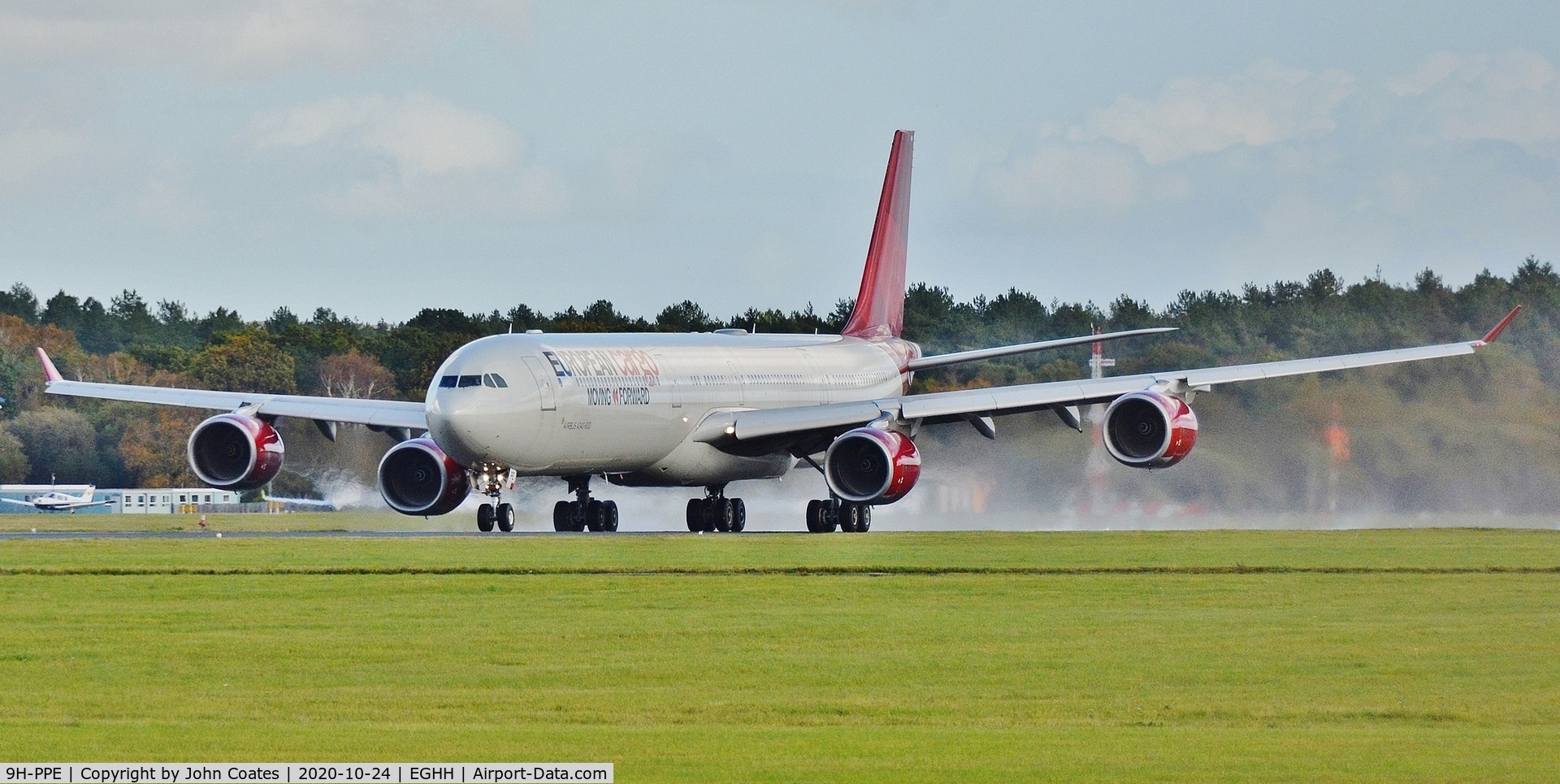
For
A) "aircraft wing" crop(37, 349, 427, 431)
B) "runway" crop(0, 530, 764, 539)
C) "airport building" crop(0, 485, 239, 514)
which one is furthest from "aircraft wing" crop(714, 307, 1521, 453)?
"airport building" crop(0, 485, 239, 514)

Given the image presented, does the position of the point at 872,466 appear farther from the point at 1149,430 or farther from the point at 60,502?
the point at 60,502

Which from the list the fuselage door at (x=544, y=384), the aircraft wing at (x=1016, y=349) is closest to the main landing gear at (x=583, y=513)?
the fuselage door at (x=544, y=384)

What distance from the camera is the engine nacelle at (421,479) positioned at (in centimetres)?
4125

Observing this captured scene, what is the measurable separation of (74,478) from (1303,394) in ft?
132

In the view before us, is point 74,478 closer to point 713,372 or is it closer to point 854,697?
point 713,372

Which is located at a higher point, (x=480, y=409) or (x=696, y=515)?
(x=480, y=409)

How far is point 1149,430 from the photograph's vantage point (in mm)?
41500

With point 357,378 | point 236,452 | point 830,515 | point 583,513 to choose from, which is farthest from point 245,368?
point 830,515

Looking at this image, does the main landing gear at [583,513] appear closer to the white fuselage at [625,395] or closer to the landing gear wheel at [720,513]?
the white fuselage at [625,395]

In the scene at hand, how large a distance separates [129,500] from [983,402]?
34428 millimetres

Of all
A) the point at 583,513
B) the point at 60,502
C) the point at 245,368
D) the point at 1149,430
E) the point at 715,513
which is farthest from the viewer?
the point at 245,368

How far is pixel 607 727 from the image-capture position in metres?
14.9

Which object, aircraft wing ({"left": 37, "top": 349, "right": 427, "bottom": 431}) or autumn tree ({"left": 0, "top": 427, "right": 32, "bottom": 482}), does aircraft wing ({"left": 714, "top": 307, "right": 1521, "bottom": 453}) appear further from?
autumn tree ({"left": 0, "top": 427, "right": 32, "bottom": 482})

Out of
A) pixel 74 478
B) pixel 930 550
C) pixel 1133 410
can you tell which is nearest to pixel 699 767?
pixel 930 550
